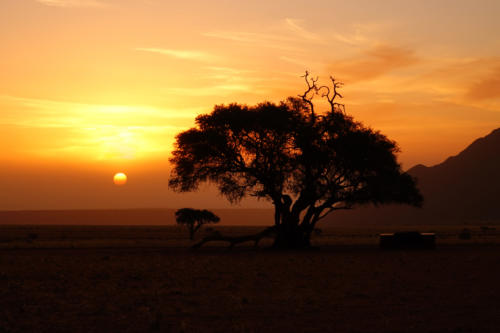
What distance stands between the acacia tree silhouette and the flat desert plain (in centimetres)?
1186

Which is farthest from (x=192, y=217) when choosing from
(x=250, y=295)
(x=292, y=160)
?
(x=250, y=295)

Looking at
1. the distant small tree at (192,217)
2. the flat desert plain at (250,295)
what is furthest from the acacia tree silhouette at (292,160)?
the distant small tree at (192,217)

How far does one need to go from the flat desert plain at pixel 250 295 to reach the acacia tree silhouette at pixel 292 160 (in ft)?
38.9

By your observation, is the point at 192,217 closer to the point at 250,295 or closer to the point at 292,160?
the point at 292,160

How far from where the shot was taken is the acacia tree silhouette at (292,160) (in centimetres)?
5016

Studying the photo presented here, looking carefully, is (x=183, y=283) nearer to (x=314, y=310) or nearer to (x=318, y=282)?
(x=318, y=282)

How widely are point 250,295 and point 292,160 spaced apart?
88.4 ft

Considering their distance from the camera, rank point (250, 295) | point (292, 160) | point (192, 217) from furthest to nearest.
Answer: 1. point (192, 217)
2. point (292, 160)
3. point (250, 295)

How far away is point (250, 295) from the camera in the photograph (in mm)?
23734

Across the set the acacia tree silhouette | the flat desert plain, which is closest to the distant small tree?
the acacia tree silhouette

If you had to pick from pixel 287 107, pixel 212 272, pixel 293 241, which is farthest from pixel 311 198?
pixel 212 272

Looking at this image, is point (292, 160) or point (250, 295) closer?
point (250, 295)

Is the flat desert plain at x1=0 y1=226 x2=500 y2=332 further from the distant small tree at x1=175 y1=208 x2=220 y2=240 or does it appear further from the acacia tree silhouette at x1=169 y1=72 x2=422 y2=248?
the distant small tree at x1=175 y1=208 x2=220 y2=240

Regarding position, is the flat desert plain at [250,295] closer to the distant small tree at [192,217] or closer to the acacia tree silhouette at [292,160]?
the acacia tree silhouette at [292,160]
